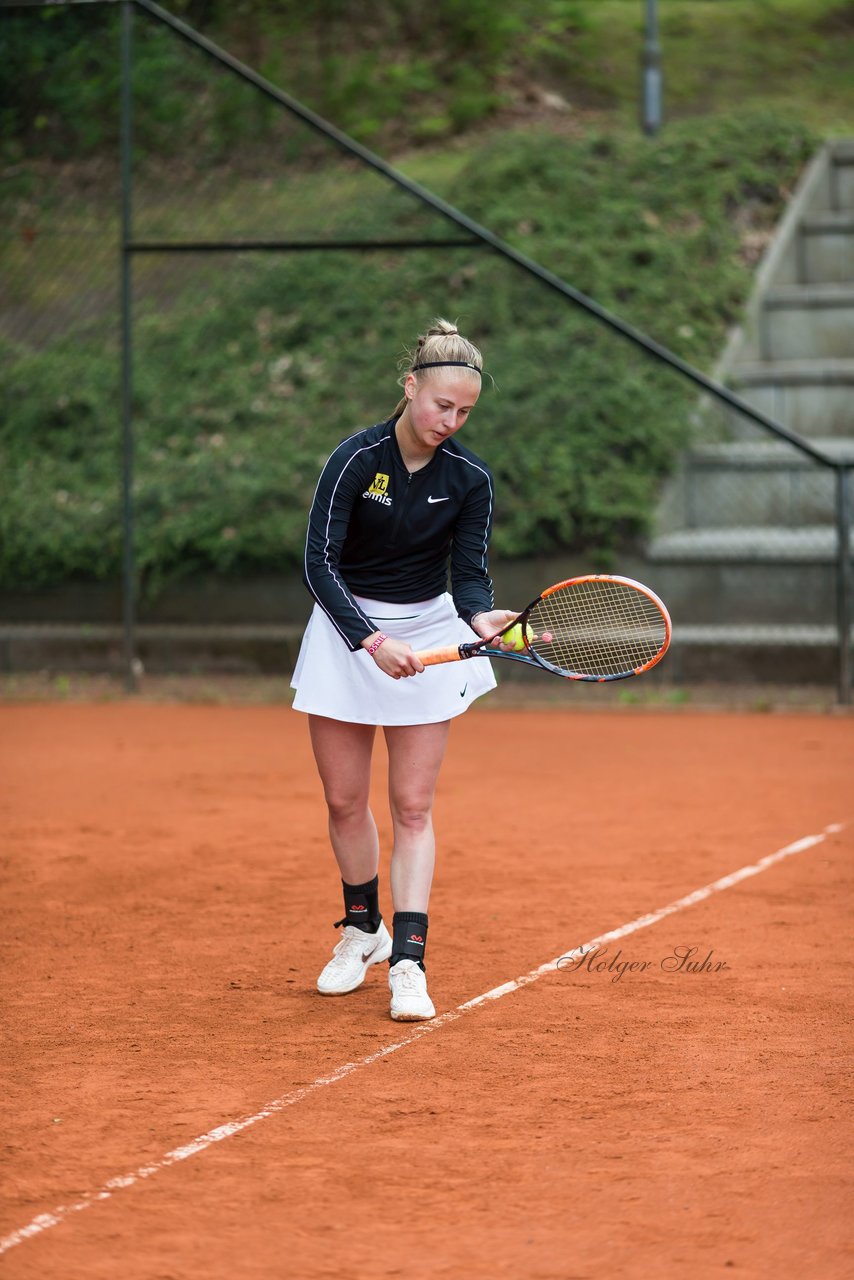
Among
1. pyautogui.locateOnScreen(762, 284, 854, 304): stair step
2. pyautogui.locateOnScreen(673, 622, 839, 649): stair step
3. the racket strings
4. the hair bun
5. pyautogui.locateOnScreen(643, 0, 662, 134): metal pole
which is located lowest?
pyautogui.locateOnScreen(673, 622, 839, 649): stair step

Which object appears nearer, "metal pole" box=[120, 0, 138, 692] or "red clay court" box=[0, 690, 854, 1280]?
"red clay court" box=[0, 690, 854, 1280]

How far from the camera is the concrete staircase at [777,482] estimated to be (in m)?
11.6

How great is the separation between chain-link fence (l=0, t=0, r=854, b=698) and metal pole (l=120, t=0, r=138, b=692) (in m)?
0.02

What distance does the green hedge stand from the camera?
41.6ft

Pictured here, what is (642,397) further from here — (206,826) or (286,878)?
(286,878)

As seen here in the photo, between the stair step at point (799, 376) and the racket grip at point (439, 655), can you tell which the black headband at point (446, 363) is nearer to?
the racket grip at point (439, 655)

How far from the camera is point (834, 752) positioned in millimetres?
9359

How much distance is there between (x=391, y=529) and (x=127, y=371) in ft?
24.8

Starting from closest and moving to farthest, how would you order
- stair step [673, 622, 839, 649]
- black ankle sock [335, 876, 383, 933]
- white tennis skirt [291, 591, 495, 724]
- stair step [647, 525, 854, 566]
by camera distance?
1. white tennis skirt [291, 591, 495, 724]
2. black ankle sock [335, 876, 383, 933]
3. stair step [673, 622, 839, 649]
4. stair step [647, 525, 854, 566]

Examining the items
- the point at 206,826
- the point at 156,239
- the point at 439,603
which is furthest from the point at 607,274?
the point at 439,603

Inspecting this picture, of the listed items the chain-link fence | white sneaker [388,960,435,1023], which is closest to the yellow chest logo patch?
white sneaker [388,960,435,1023]

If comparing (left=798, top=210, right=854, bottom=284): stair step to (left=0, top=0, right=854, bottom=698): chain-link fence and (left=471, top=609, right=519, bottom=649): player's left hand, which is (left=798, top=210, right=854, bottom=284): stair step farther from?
(left=471, top=609, right=519, bottom=649): player's left hand

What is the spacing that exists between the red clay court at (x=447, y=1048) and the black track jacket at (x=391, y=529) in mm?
1178

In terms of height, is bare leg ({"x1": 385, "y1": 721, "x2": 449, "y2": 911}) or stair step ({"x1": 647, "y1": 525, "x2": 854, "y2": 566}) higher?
bare leg ({"x1": 385, "y1": 721, "x2": 449, "y2": 911})
